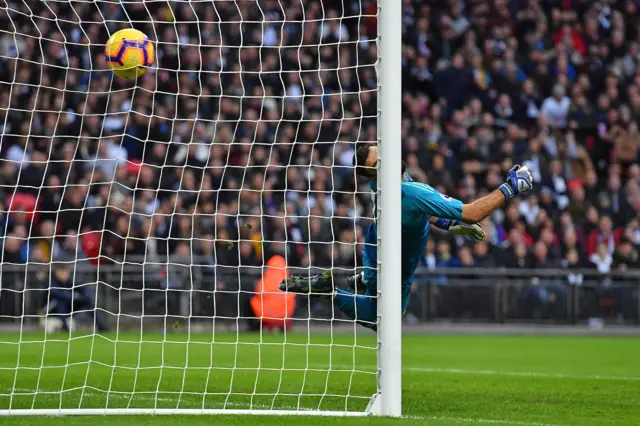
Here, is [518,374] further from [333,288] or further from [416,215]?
[416,215]

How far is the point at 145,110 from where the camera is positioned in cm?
1756

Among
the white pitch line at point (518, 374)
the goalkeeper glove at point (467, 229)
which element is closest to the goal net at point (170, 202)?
the white pitch line at point (518, 374)

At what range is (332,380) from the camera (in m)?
10.4

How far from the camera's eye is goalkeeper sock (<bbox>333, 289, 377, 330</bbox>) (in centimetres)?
800

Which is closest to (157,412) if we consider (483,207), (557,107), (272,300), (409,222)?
(409,222)

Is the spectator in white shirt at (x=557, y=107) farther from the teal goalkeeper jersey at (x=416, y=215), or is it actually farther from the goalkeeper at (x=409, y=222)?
the teal goalkeeper jersey at (x=416, y=215)

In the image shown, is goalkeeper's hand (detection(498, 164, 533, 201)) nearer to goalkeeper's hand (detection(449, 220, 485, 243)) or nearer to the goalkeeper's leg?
goalkeeper's hand (detection(449, 220, 485, 243))

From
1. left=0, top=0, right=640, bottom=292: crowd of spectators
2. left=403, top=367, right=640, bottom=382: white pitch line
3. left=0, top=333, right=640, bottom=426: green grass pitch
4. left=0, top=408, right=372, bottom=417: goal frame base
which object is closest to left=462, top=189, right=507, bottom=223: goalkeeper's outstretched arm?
left=0, top=333, right=640, bottom=426: green grass pitch

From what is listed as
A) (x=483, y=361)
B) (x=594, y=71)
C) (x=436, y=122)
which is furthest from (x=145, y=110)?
(x=594, y=71)

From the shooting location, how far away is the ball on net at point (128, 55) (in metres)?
8.71

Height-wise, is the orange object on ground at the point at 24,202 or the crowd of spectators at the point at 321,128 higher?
the crowd of spectators at the point at 321,128

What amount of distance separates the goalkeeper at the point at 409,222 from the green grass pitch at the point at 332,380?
37 centimetres

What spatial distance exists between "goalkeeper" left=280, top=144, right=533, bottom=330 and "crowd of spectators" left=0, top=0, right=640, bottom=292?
6426 mm

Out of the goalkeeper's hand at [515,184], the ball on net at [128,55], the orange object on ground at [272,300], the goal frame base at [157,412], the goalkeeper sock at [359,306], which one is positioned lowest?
the goal frame base at [157,412]
